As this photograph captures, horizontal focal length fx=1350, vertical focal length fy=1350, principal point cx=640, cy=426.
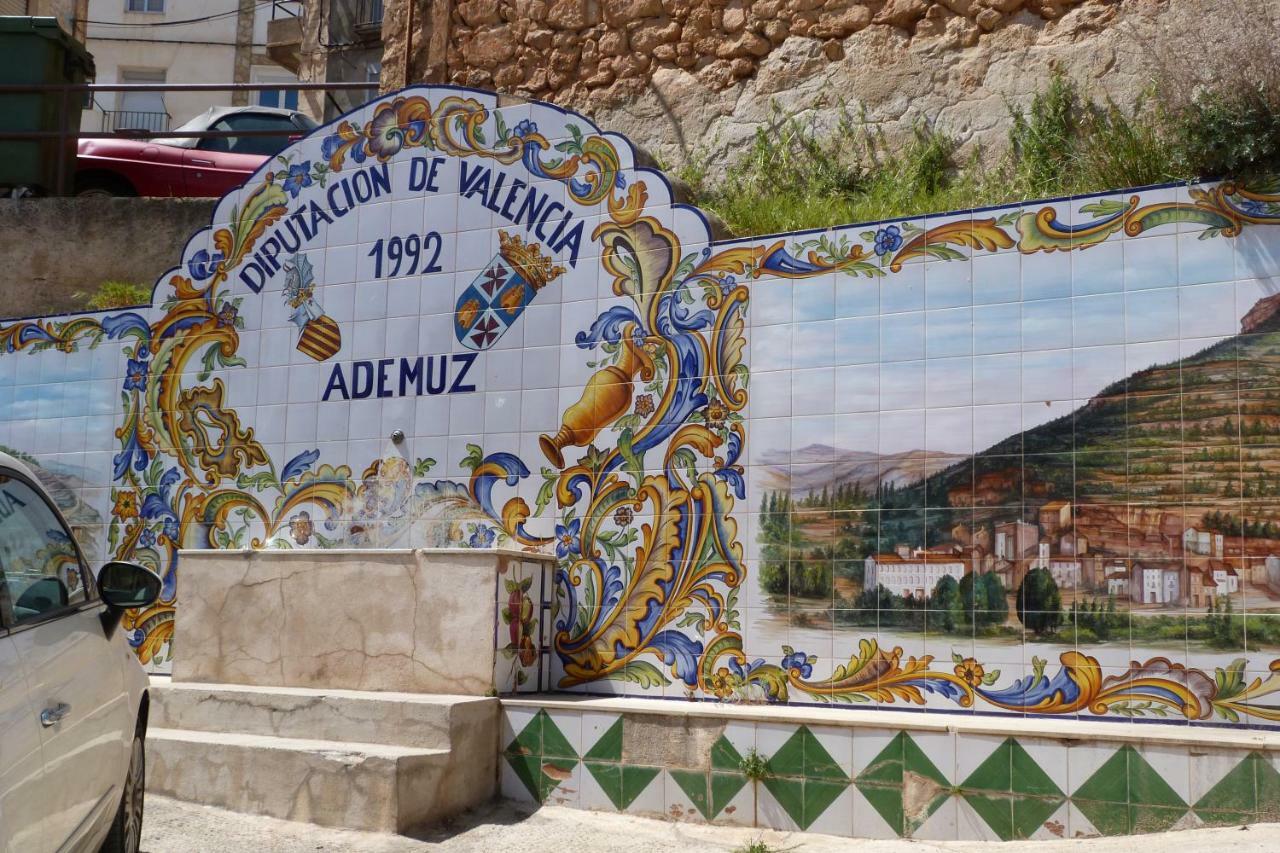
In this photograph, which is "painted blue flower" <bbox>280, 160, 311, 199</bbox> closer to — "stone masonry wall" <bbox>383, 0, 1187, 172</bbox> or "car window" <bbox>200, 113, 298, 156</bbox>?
"stone masonry wall" <bbox>383, 0, 1187, 172</bbox>

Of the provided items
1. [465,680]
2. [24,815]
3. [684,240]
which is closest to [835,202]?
[684,240]

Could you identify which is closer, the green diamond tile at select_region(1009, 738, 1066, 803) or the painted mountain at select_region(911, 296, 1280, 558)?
the green diamond tile at select_region(1009, 738, 1066, 803)

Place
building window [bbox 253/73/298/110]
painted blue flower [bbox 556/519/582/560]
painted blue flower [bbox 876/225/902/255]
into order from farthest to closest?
building window [bbox 253/73/298/110]
painted blue flower [bbox 556/519/582/560]
painted blue flower [bbox 876/225/902/255]

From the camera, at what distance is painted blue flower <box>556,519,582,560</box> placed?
783cm

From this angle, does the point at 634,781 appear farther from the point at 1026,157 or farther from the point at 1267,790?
the point at 1026,157

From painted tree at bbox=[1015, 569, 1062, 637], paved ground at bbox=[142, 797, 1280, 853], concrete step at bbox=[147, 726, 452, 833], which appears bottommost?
paved ground at bbox=[142, 797, 1280, 853]

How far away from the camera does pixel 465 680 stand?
7.35m

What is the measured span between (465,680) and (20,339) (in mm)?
4887

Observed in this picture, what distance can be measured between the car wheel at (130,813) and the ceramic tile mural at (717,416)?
2908 millimetres

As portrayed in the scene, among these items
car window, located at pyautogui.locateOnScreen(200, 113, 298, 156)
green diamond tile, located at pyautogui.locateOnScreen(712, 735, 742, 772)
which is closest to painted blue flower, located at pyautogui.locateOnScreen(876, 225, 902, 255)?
green diamond tile, located at pyautogui.locateOnScreen(712, 735, 742, 772)

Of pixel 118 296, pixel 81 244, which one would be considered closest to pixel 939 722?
pixel 118 296

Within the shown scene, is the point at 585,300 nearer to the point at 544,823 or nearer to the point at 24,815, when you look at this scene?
the point at 544,823

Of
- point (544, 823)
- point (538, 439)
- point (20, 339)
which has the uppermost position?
point (20, 339)

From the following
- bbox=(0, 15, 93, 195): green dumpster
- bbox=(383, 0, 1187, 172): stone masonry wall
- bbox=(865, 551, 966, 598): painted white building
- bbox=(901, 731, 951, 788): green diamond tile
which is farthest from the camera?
bbox=(0, 15, 93, 195): green dumpster
